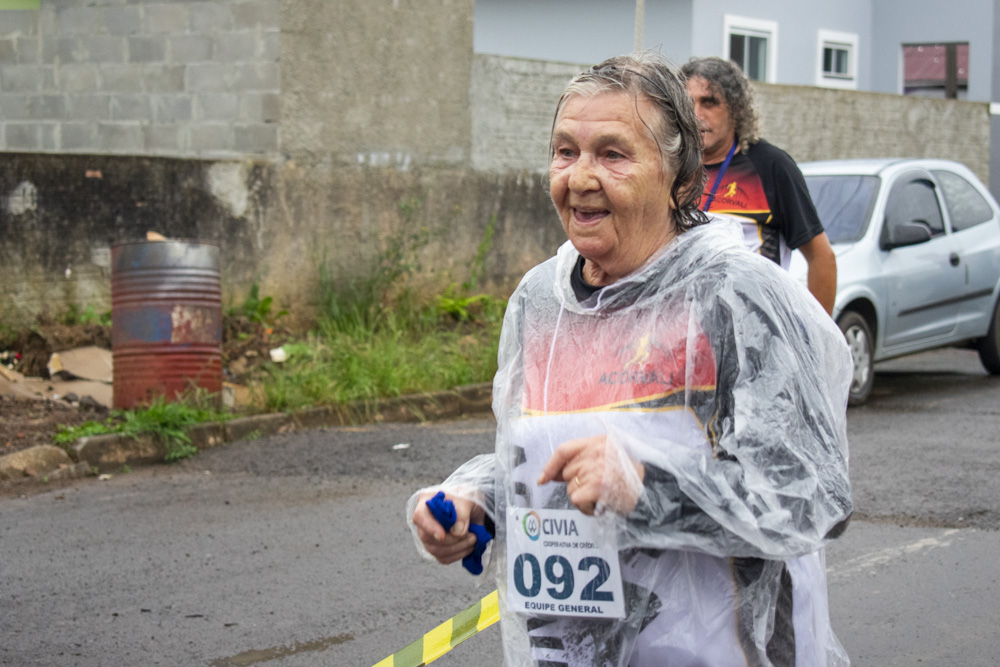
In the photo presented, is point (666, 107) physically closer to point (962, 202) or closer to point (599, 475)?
point (599, 475)

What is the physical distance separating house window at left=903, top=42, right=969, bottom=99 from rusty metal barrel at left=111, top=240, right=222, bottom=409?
20.1 m

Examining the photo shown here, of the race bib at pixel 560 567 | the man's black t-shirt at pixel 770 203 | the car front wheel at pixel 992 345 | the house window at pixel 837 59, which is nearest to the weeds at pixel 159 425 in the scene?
the man's black t-shirt at pixel 770 203

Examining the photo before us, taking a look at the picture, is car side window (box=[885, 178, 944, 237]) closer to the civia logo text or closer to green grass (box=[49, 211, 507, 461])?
green grass (box=[49, 211, 507, 461])

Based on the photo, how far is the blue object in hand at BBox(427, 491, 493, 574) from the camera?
6.84 ft

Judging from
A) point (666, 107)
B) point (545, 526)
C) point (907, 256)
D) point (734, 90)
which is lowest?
point (545, 526)

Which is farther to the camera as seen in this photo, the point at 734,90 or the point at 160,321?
the point at 160,321

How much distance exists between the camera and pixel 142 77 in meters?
10.8

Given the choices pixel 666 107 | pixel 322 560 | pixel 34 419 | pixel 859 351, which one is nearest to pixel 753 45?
pixel 859 351

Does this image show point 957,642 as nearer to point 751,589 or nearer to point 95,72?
point 751,589

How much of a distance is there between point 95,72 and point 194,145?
1237 millimetres

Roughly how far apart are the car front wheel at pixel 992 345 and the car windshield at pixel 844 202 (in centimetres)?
192

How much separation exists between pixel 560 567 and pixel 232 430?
607 cm

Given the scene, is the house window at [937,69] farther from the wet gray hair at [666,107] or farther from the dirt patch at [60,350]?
the wet gray hair at [666,107]

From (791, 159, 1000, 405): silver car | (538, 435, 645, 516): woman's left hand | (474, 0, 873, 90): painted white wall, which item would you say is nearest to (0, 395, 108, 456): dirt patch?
(791, 159, 1000, 405): silver car
